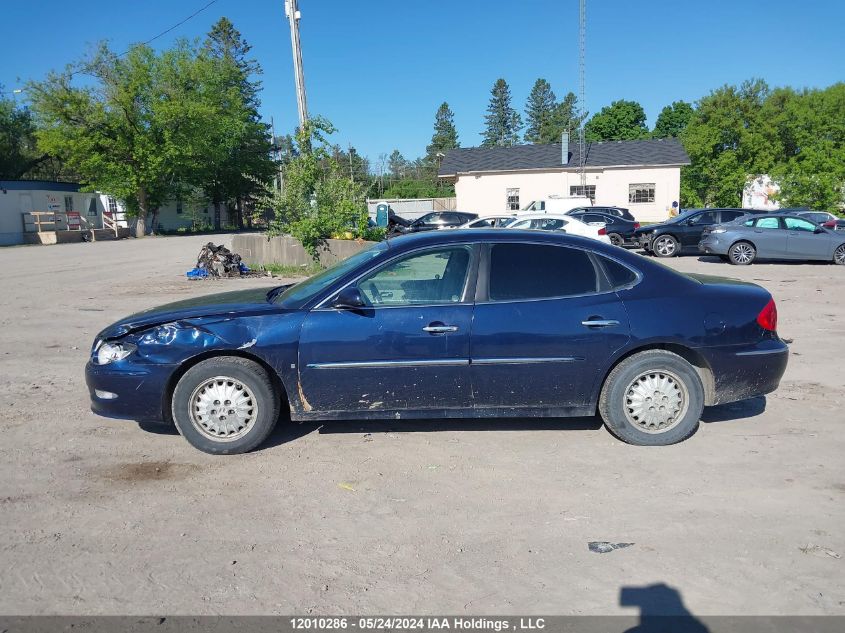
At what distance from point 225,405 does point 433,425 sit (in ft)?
5.61

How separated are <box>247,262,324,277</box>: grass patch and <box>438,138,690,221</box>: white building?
29.5 metres

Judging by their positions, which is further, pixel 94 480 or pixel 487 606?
pixel 94 480

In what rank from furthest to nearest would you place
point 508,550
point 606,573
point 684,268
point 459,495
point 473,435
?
point 684,268 → point 473,435 → point 459,495 → point 508,550 → point 606,573

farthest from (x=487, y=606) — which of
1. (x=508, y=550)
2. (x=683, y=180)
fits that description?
(x=683, y=180)

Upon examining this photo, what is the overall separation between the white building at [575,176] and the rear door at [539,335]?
4028 cm

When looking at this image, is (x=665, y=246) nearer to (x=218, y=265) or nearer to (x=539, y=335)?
(x=218, y=265)

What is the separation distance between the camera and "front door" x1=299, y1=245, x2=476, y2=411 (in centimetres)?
475

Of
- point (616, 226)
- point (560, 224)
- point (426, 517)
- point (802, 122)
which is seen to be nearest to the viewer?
point (426, 517)

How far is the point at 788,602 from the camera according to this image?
10.0 ft

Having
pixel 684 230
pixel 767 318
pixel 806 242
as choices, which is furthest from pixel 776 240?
pixel 767 318

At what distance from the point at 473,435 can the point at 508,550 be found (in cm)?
175

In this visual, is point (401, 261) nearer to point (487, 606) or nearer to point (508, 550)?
point (508, 550)

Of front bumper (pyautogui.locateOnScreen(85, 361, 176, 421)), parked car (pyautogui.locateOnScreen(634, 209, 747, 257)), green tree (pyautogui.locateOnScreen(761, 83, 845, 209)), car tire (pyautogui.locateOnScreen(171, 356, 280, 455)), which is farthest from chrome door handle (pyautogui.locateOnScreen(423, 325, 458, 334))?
green tree (pyautogui.locateOnScreen(761, 83, 845, 209))

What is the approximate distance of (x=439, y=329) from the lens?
15.6 feet
